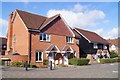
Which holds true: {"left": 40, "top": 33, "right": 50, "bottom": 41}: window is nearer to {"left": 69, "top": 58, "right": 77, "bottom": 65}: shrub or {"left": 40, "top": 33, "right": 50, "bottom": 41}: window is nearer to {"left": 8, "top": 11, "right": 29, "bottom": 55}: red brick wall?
{"left": 8, "top": 11, "right": 29, "bottom": 55}: red brick wall

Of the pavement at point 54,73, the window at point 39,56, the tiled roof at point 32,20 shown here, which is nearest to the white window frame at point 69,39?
the tiled roof at point 32,20

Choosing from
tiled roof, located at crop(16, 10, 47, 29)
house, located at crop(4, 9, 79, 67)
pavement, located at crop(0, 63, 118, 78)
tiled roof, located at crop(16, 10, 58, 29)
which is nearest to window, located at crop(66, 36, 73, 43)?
house, located at crop(4, 9, 79, 67)

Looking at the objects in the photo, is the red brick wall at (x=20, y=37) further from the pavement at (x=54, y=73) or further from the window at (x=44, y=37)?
the pavement at (x=54, y=73)

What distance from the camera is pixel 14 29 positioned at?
3722 centimetres

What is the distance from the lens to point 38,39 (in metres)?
34.4

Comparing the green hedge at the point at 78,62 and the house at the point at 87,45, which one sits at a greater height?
the house at the point at 87,45

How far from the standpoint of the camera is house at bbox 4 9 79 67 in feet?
109

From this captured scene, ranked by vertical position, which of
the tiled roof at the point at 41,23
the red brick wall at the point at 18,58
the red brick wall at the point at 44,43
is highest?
the tiled roof at the point at 41,23

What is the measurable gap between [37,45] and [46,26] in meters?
4.06

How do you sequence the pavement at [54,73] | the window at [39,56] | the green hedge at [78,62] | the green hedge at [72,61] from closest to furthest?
Result: the pavement at [54,73] < the window at [39,56] < the green hedge at [78,62] < the green hedge at [72,61]

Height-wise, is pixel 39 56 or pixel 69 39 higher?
pixel 69 39

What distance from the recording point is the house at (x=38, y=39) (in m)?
33.3

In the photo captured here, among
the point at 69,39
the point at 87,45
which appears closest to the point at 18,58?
the point at 69,39

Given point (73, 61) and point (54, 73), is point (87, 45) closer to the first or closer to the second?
point (73, 61)
